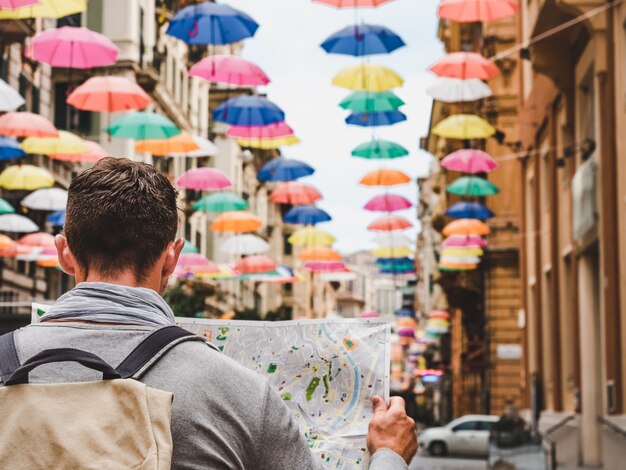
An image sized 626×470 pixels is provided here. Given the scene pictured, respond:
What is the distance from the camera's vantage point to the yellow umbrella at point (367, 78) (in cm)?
1869

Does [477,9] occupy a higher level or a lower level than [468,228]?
higher

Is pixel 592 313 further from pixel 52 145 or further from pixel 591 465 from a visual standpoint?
pixel 52 145

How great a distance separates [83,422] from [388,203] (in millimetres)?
24868

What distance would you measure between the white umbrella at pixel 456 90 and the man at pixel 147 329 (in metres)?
17.3

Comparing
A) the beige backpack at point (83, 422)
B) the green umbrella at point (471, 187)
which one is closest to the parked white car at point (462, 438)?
the green umbrella at point (471, 187)

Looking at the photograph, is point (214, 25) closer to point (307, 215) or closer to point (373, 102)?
point (373, 102)

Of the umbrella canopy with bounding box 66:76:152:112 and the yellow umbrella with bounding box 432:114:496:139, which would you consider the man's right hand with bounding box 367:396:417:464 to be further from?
the yellow umbrella with bounding box 432:114:496:139

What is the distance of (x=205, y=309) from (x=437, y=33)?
35244 millimetres

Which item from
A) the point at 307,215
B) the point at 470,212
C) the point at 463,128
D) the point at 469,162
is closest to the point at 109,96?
the point at 463,128

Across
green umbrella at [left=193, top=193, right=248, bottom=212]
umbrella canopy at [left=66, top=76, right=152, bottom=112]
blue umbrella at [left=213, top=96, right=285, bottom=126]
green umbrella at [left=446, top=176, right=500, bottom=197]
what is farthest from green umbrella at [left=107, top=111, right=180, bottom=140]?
green umbrella at [left=446, top=176, right=500, bottom=197]

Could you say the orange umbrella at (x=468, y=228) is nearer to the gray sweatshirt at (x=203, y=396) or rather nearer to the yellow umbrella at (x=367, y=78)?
the yellow umbrella at (x=367, y=78)

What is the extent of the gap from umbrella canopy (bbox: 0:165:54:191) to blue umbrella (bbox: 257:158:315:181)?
14.0 ft

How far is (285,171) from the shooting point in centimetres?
2389

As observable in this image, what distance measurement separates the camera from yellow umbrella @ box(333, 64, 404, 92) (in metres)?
18.7
